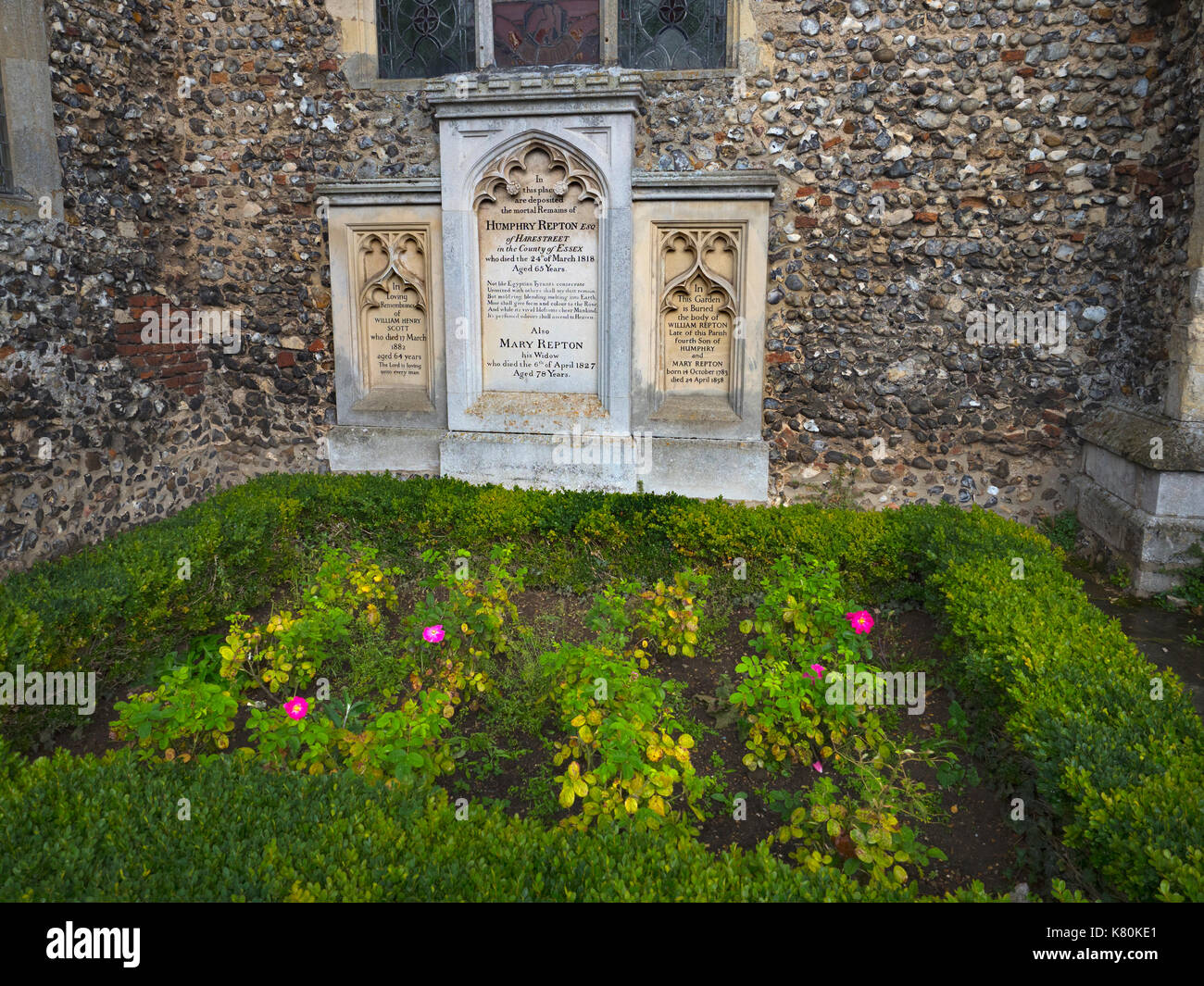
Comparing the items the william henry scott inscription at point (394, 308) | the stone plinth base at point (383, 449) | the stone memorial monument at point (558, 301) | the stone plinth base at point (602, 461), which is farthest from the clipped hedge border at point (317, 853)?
the william henry scott inscription at point (394, 308)

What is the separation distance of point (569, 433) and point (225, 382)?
3.18 m

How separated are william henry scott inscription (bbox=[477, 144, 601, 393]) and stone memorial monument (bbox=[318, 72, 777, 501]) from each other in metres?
0.01

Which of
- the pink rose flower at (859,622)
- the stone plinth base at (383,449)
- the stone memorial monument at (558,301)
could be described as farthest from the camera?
the stone plinth base at (383,449)

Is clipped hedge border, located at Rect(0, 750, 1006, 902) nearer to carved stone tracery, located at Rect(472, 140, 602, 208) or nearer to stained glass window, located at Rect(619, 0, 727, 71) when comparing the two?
carved stone tracery, located at Rect(472, 140, 602, 208)

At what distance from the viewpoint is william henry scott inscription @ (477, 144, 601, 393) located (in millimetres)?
6391

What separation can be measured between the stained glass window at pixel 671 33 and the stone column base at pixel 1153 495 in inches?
162

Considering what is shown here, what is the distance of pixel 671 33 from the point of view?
6.36 metres

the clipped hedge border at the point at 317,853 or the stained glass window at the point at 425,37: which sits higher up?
the stained glass window at the point at 425,37

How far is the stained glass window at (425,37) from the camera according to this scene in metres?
6.62

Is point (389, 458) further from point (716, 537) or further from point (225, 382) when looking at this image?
point (716, 537)

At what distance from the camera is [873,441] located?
6.50 metres

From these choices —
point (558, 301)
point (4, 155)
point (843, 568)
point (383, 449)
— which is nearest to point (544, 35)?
point (558, 301)

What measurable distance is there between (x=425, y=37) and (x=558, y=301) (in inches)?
96.1

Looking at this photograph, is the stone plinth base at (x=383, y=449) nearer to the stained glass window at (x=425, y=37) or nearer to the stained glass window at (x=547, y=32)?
the stained glass window at (x=425, y=37)
